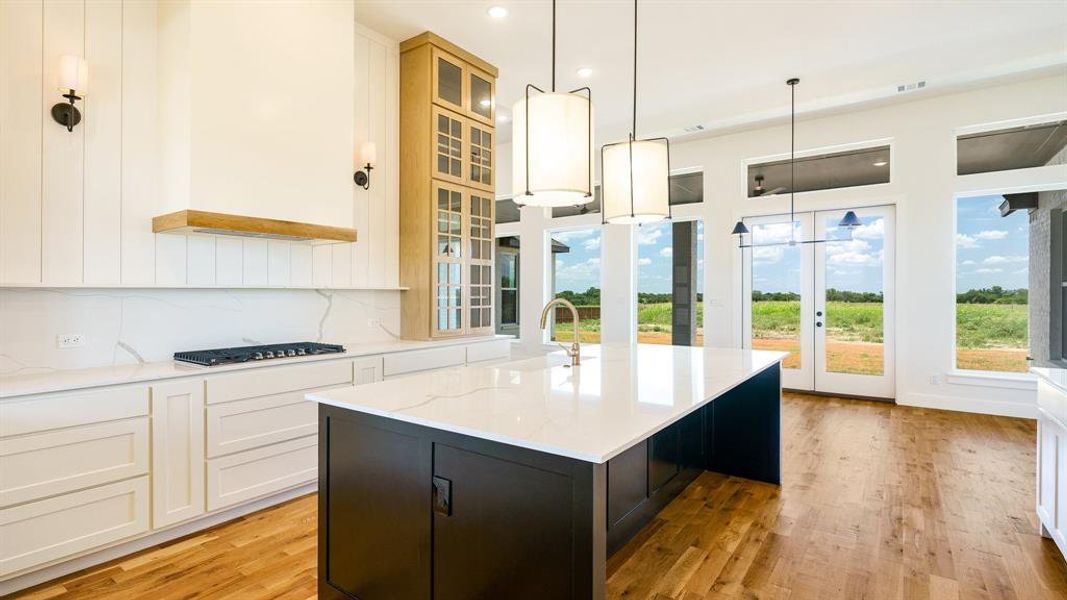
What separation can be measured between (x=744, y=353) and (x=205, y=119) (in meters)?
3.34

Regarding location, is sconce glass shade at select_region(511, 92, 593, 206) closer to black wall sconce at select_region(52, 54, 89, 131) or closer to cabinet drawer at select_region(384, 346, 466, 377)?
cabinet drawer at select_region(384, 346, 466, 377)

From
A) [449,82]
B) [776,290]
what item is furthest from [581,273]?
[449,82]

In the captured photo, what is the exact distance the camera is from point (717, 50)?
4.48m

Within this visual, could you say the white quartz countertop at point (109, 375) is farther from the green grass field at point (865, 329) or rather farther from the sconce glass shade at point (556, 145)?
the green grass field at point (865, 329)

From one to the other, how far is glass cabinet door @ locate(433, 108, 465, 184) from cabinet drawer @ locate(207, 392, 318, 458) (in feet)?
6.85

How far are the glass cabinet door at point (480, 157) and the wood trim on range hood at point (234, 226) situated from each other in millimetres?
1563

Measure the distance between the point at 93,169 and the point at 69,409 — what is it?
130cm

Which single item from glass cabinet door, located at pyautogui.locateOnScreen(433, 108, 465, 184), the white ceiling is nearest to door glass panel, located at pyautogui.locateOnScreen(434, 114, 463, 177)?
glass cabinet door, located at pyautogui.locateOnScreen(433, 108, 465, 184)

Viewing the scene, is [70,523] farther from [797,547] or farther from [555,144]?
[797,547]

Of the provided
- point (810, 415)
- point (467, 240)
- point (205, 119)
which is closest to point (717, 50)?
point (467, 240)

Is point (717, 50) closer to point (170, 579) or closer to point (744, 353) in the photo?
point (744, 353)

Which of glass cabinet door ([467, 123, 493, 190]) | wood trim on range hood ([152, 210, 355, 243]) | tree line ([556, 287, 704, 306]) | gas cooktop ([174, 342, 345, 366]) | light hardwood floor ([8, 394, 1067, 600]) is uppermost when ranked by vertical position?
glass cabinet door ([467, 123, 493, 190])

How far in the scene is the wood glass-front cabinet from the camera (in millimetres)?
4164

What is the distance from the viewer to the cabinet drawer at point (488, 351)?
4445mm
